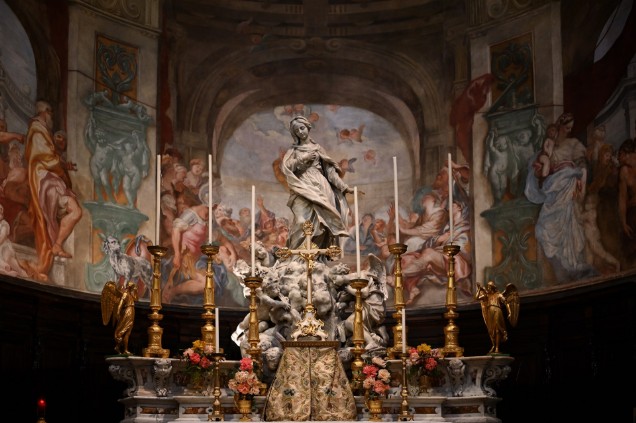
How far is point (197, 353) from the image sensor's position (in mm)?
13234

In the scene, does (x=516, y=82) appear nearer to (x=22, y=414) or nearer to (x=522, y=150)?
(x=522, y=150)

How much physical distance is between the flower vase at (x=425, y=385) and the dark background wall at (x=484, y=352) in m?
3.10

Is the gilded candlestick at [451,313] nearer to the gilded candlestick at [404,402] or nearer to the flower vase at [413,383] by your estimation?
the flower vase at [413,383]

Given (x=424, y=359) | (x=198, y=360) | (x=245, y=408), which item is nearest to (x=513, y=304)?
(x=424, y=359)

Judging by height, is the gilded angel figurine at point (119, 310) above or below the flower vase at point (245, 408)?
above

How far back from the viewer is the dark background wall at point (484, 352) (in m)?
14.8

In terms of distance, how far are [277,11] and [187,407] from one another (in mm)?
8418

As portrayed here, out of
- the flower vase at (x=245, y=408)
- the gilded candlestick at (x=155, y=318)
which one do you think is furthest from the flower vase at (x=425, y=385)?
the gilded candlestick at (x=155, y=318)

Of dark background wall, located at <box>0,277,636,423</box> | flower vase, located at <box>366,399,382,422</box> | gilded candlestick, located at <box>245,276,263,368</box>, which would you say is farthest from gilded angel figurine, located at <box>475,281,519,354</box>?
gilded candlestick, located at <box>245,276,263,368</box>

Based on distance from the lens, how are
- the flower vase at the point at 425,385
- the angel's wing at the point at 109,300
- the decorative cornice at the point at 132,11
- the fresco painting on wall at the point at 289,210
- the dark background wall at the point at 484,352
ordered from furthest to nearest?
the fresco painting on wall at the point at 289,210, the decorative cornice at the point at 132,11, the dark background wall at the point at 484,352, the flower vase at the point at 425,385, the angel's wing at the point at 109,300

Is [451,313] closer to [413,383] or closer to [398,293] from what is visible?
[398,293]

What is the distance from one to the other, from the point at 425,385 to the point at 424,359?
14.6 inches

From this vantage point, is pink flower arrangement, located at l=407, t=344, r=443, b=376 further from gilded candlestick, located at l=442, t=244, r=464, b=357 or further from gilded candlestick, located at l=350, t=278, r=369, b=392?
gilded candlestick, located at l=350, t=278, r=369, b=392

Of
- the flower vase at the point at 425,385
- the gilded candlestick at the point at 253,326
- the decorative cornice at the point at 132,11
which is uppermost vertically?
the decorative cornice at the point at 132,11
